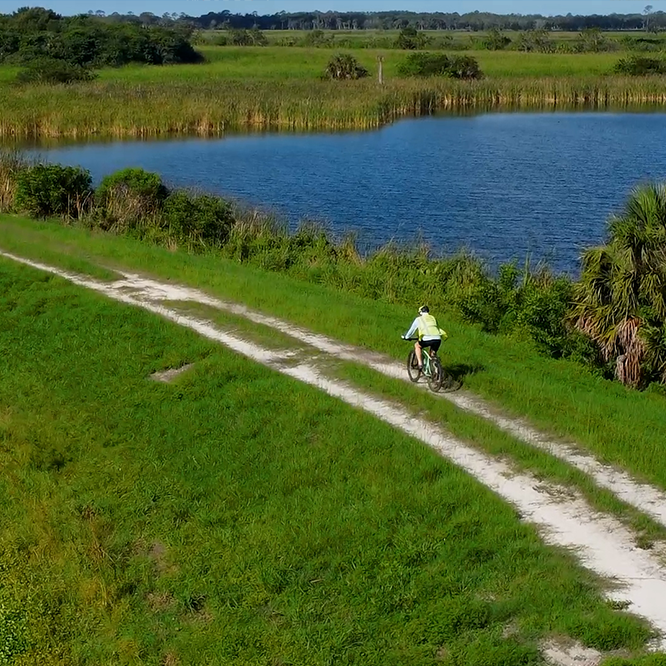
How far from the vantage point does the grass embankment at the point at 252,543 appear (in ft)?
28.9

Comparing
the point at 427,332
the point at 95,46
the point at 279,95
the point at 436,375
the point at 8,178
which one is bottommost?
the point at 436,375

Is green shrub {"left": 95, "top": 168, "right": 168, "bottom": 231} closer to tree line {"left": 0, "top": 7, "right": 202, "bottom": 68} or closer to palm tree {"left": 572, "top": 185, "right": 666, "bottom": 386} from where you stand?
palm tree {"left": 572, "top": 185, "right": 666, "bottom": 386}

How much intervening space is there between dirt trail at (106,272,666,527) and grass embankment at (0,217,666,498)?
207 millimetres

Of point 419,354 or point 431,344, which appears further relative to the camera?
point 419,354

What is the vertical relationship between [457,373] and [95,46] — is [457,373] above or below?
below

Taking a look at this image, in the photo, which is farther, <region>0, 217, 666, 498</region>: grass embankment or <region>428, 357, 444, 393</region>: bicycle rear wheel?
<region>428, 357, 444, 393</region>: bicycle rear wheel

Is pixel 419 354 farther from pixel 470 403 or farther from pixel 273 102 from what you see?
pixel 273 102

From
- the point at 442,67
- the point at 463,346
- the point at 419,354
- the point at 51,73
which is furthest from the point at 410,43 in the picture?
the point at 419,354

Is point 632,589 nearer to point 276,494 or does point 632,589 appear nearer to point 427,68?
point 276,494

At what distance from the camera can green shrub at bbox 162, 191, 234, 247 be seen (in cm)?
2578

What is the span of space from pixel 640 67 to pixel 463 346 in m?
67.5

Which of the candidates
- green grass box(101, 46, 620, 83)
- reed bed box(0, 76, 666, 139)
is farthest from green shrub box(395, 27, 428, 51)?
reed bed box(0, 76, 666, 139)

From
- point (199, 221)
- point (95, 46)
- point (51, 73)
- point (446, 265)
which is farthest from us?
point (95, 46)

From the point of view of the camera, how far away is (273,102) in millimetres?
54969
